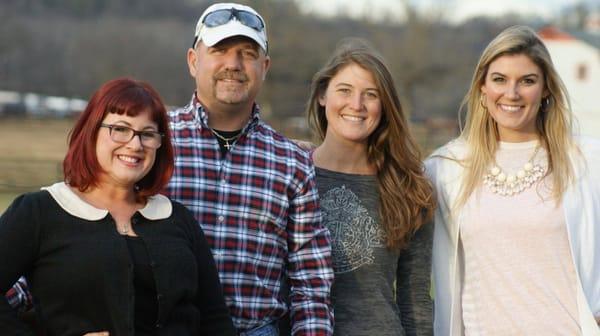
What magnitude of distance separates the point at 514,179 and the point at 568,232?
1.18 feet

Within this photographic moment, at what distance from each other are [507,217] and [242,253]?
4.21 feet

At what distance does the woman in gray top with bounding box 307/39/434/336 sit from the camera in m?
3.97

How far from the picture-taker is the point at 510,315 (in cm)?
402

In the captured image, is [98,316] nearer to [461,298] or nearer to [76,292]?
[76,292]

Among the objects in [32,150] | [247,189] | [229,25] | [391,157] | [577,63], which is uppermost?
[577,63]

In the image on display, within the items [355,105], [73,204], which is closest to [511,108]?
[355,105]

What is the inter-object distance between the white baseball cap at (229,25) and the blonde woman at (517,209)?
47.8 inches

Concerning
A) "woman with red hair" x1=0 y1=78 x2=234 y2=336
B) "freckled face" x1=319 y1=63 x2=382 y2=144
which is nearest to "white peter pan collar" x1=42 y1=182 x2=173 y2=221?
"woman with red hair" x1=0 y1=78 x2=234 y2=336

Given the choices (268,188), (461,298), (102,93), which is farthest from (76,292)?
(461,298)

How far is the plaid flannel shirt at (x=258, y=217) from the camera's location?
361cm

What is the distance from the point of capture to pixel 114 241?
303 cm

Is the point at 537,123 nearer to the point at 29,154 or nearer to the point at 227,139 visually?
the point at 227,139

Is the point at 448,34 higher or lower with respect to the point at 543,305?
higher

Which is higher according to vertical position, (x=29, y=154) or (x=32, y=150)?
(x=32, y=150)
